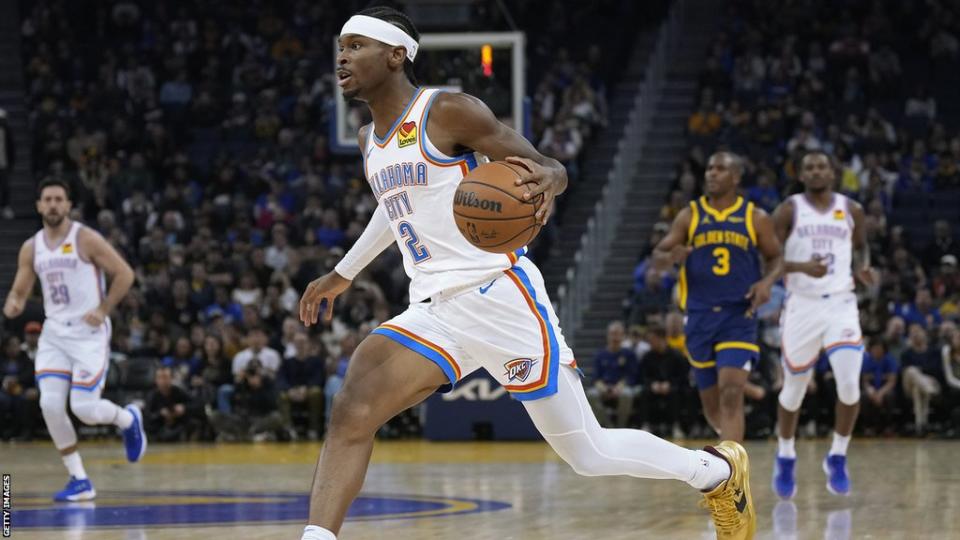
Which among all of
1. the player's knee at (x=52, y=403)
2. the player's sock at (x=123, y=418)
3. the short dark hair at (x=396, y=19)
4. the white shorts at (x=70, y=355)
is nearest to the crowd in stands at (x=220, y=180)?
the player's sock at (x=123, y=418)

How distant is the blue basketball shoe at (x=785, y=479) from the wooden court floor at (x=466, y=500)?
3.4 inches

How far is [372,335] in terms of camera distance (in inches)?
234

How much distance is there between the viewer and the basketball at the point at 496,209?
5430 mm

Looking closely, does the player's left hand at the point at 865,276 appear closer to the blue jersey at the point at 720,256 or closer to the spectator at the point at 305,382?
the blue jersey at the point at 720,256

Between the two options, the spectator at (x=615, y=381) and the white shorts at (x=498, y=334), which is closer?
the white shorts at (x=498, y=334)

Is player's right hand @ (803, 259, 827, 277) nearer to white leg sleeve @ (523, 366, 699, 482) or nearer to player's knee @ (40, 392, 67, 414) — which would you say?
white leg sleeve @ (523, 366, 699, 482)

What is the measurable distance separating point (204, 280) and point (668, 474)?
A: 1422cm

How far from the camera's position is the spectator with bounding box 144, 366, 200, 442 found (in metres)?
17.2

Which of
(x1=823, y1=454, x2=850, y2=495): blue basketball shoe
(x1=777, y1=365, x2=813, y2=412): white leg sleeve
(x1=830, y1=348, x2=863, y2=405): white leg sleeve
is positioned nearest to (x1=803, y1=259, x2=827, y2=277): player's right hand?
(x1=830, y1=348, x2=863, y2=405): white leg sleeve

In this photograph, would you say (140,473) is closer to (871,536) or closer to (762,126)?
(871,536)

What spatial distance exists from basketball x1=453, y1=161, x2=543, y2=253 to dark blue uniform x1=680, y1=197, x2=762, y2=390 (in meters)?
4.28

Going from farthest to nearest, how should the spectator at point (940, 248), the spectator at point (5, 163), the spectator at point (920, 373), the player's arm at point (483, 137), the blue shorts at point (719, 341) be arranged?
the spectator at point (5, 163) < the spectator at point (940, 248) < the spectator at point (920, 373) < the blue shorts at point (719, 341) < the player's arm at point (483, 137)

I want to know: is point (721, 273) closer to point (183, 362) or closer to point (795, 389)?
point (795, 389)

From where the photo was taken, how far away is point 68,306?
10625 millimetres
